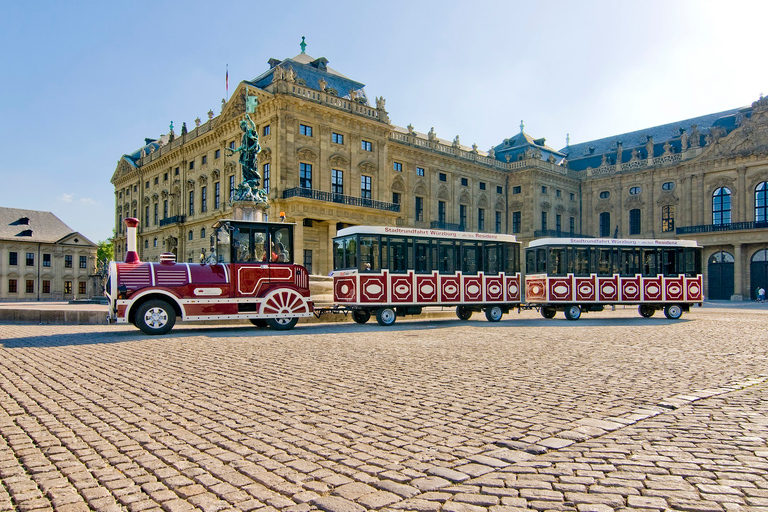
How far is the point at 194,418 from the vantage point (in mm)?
5223

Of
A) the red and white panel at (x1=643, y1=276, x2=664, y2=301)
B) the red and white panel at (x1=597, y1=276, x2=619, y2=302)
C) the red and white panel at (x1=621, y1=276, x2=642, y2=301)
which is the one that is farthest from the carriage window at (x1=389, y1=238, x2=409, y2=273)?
the red and white panel at (x1=643, y1=276, x2=664, y2=301)

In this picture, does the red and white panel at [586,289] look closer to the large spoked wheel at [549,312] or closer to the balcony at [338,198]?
the large spoked wheel at [549,312]

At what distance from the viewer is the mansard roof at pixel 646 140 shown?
52375 millimetres

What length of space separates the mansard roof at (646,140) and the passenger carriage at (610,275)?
115ft

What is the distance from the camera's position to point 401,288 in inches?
717

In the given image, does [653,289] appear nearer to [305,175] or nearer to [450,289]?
[450,289]

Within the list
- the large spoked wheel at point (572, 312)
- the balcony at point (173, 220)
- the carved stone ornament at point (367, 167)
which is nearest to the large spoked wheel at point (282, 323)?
the large spoked wheel at point (572, 312)

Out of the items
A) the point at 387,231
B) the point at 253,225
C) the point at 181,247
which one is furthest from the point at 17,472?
the point at 181,247

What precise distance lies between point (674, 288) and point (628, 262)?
2.20 metres

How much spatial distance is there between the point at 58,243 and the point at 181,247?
979 inches

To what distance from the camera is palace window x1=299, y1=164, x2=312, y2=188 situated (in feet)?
127

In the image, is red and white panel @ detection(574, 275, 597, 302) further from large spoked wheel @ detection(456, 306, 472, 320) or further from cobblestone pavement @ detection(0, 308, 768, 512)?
cobblestone pavement @ detection(0, 308, 768, 512)

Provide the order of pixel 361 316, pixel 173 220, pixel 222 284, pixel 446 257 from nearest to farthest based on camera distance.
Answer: pixel 222 284
pixel 361 316
pixel 446 257
pixel 173 220

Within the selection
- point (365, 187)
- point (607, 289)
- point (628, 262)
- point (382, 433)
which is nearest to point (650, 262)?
point (628, 262)
